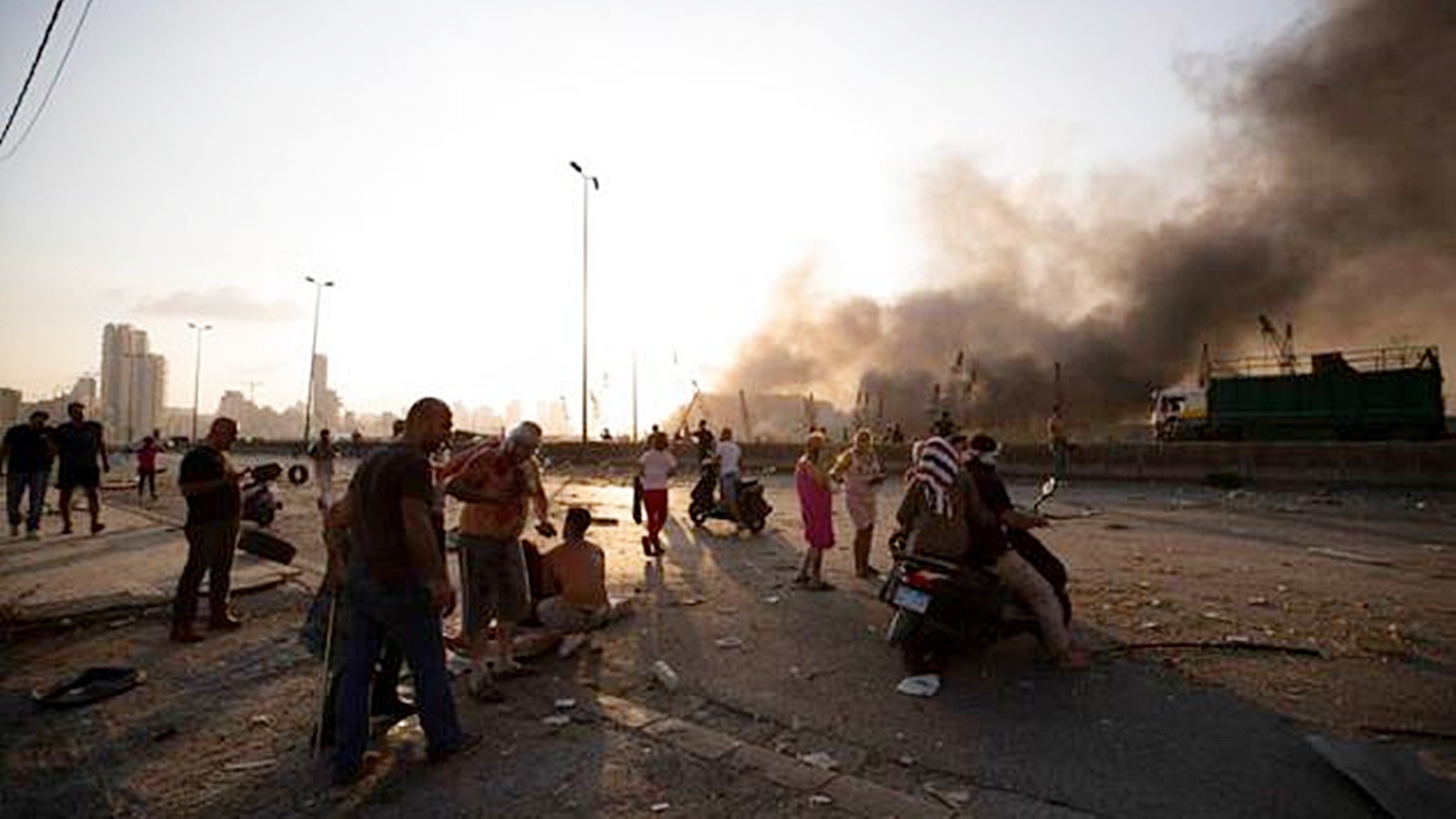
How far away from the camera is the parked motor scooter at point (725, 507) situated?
474 inches

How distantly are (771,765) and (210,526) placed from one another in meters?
Answer: 4.98

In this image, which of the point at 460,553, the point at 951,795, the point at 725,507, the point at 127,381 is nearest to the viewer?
the point at 951,795

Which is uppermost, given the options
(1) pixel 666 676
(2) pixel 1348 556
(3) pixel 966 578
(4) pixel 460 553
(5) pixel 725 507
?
(4) pixel 460 553

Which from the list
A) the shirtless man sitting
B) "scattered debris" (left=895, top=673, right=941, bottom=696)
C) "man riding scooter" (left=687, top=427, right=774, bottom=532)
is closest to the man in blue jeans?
the shirtless man sitting

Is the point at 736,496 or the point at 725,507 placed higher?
the point at 736,496

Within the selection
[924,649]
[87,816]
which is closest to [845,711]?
[924,649]

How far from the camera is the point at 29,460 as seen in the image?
412 inches

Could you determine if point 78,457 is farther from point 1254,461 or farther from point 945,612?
point 1254,461

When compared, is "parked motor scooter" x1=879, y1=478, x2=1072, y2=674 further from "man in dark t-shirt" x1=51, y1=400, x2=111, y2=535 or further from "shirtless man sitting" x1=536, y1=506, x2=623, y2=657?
"man in dark t-shirt" x1=51, y1=400, x2=111, y2=535

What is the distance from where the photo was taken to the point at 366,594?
373 centimetres

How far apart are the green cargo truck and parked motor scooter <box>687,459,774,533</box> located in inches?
885

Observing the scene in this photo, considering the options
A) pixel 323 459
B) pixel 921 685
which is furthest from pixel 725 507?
pixel 323 459

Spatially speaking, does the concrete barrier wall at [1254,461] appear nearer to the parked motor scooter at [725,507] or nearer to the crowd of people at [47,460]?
the parked motor scooter at [725,507]

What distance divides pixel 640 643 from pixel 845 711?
198 centimetres
